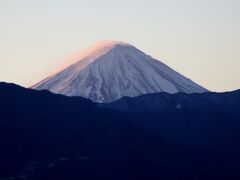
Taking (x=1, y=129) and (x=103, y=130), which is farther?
(x=103, y=130)

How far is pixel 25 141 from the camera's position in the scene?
167m

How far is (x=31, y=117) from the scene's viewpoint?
18162cm

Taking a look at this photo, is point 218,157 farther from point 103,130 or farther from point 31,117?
point 31,117

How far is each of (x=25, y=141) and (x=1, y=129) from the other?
6.43 meters

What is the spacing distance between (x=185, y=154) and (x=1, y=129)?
4525 cm

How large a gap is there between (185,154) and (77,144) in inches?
1057

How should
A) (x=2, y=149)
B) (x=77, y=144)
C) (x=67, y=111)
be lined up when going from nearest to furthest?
(x=2, y=149) → (x=77, y=144) → (x=67, y=111)

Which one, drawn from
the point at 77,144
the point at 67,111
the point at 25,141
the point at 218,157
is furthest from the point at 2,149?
the point at 218,157

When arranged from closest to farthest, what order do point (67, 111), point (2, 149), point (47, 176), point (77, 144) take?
point (47, 176) < point (2, 149) < point (77, 144) < point (67, 111)

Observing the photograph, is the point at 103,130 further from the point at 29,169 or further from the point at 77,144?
the point at 29,169

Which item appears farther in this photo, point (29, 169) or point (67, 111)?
point (67, 111)

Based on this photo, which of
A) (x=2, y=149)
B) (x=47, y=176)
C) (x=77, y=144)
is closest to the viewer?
(x=47, y=176)

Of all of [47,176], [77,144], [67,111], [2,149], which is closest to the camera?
[47,176]

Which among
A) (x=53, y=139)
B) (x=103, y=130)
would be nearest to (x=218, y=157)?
(x=103, y=130)
